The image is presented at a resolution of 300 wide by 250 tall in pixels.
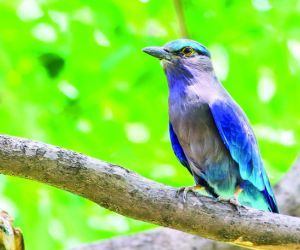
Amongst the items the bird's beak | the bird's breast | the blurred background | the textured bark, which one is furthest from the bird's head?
the blurred background

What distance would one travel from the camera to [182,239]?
16.9 ft

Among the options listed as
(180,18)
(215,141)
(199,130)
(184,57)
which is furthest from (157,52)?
(180,18)

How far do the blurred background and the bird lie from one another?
1.54 meters

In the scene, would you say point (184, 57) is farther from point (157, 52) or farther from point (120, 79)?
point (120, 79)

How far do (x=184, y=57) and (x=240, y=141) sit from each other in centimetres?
73

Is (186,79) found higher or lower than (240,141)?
higher

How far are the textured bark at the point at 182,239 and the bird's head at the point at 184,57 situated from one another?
111 centimetres

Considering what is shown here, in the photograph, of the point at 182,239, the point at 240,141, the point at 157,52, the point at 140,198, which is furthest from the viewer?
the point at 182,239

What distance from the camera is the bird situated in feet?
14.5

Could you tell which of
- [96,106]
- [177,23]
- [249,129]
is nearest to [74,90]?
[96,106]

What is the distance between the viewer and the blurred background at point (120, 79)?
20.6 ft

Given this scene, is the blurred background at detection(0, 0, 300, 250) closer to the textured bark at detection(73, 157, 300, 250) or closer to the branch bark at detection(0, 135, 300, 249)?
the textured bark at detection(73, 157, 300, 250)

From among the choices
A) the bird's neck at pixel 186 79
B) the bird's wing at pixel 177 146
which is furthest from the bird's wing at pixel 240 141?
the bird's wing at pixel 177 146

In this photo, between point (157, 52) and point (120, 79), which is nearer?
point (157, 52)
